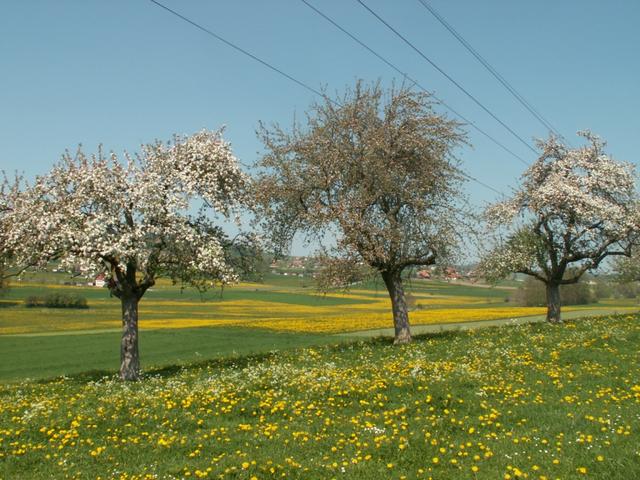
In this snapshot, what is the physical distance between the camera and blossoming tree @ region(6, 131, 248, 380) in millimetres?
21609

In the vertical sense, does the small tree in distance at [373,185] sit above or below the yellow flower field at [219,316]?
above

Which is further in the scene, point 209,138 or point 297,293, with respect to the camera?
point 297,293

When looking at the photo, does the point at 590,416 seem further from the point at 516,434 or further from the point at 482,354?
the point at 482,354

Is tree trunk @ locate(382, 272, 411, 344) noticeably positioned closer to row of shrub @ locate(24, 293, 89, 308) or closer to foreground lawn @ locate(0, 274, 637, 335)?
foreground lawn @ locate(0, 274, 637, 335)

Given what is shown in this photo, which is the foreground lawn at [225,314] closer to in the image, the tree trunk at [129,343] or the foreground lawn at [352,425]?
the tree trunk at [129,343]

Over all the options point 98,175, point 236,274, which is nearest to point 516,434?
point 236,274

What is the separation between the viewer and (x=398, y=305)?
31641 mm

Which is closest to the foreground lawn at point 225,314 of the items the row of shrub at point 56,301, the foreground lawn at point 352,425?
the row of shrub at point 56,301

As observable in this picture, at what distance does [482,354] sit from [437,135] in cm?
1316

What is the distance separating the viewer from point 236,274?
24.3 m

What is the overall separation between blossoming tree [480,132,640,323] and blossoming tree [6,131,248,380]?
25.1 meters

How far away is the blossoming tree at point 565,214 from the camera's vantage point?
39656 millimetres

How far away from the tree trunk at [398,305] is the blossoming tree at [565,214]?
1416cm

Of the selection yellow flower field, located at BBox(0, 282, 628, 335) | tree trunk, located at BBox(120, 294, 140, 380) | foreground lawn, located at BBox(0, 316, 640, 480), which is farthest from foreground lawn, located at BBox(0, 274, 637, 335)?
foreground lawn, located at BBox(0, 316, 640, 480)
